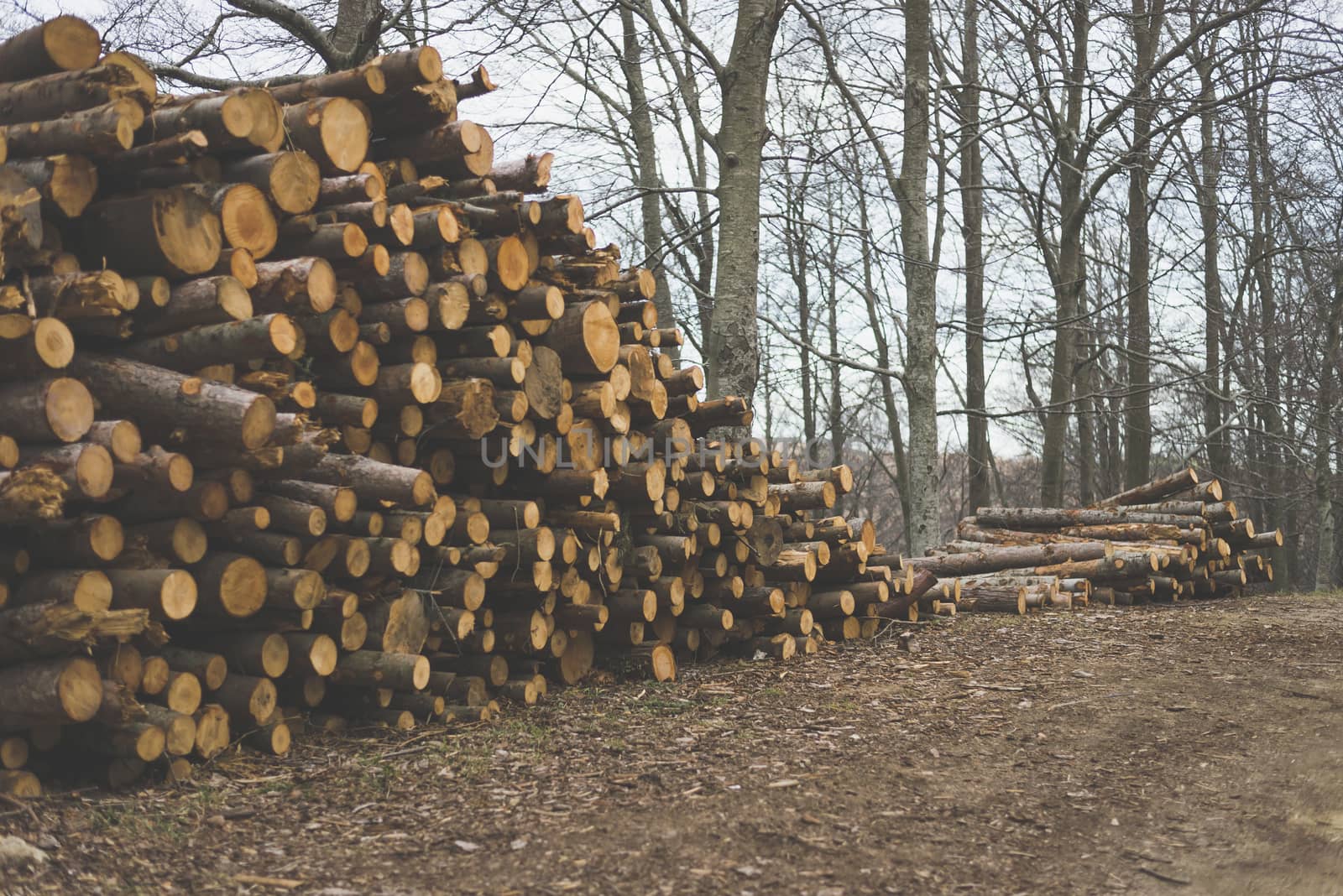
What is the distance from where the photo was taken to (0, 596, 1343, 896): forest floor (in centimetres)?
344

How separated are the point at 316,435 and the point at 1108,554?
8063 mm

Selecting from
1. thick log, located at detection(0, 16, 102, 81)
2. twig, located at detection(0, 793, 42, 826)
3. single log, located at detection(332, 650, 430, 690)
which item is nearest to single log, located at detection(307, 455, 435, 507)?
single log, located at detection(332, 650, 430, 690)

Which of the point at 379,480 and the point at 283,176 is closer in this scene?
the point at 283,176

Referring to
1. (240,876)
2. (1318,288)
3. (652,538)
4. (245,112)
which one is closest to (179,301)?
(245,112)

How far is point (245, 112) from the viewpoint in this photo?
15.2 feet

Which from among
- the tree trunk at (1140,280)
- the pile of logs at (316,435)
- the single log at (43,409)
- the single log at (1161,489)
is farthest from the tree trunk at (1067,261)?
the single log at (43,409)

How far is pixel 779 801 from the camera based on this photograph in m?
4.07

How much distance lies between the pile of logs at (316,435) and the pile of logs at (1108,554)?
339 centimetres

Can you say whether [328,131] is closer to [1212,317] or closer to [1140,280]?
[1140,280]

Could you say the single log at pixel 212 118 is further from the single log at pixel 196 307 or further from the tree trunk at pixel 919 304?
the tree trunk at pixel 919 304

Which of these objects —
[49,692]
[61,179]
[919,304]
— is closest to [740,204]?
[919,304]

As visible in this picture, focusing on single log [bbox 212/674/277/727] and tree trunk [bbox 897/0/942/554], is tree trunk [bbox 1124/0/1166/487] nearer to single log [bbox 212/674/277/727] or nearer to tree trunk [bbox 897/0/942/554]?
tree trunk [bbox 897/0/942/554]

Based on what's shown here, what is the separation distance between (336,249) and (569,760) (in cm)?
244

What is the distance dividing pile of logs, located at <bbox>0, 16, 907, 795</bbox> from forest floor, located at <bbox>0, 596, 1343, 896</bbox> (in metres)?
0.41
